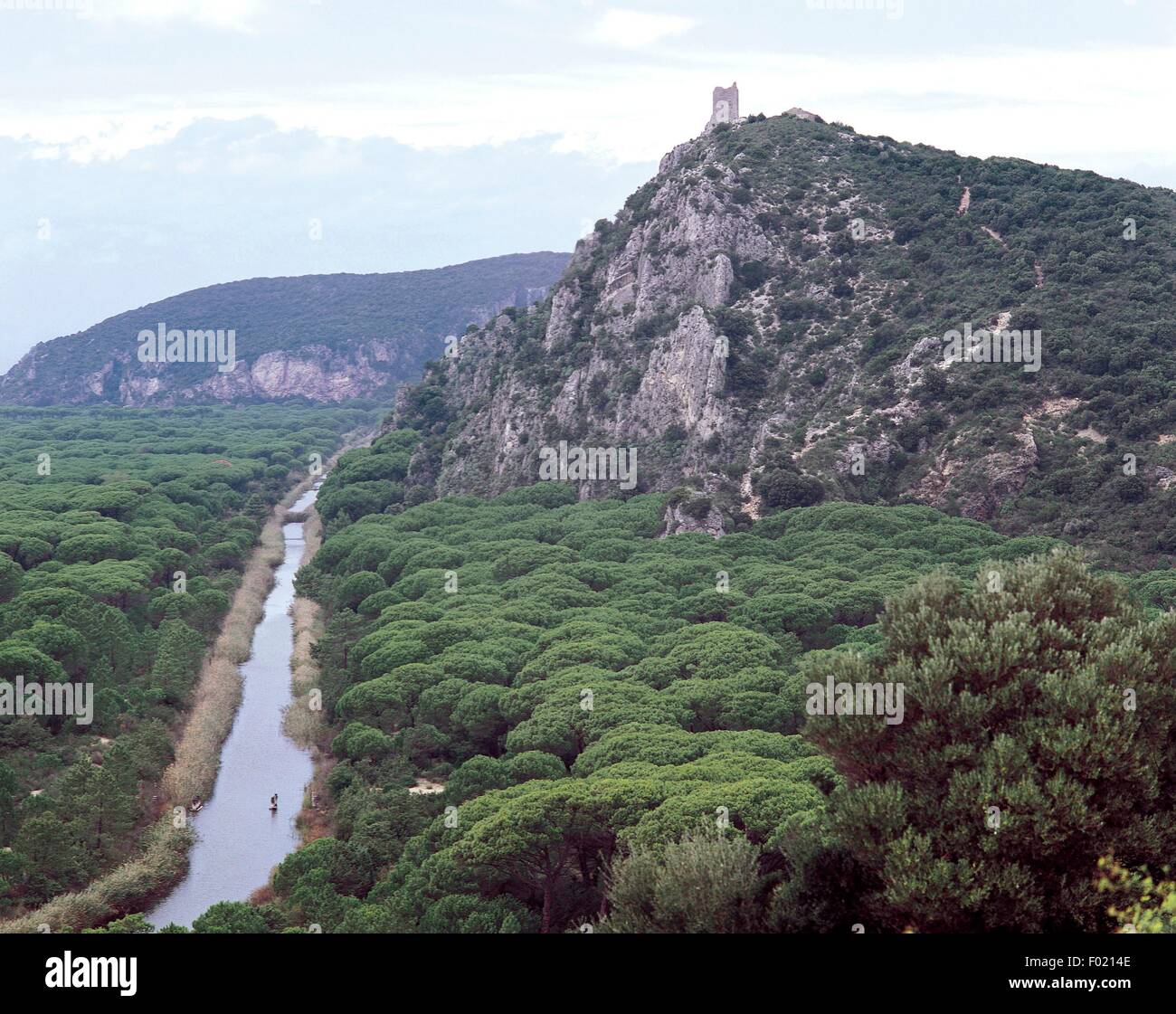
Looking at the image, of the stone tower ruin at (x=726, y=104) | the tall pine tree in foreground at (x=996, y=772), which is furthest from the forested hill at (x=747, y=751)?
the stone tower ruin at (x=726, y=104)

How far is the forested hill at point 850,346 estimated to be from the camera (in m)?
89.2

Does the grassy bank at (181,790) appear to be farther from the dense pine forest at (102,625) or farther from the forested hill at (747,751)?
the forested hill at (747,751)

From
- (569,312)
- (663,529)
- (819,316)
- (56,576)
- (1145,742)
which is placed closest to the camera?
(1145,742)

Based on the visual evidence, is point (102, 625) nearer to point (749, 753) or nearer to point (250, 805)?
point (250, 805)

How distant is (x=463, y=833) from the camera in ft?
135

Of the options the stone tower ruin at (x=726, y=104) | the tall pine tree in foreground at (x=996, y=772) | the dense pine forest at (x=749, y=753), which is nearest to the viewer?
the tall pine tree in foreground at (x=996, y=772)

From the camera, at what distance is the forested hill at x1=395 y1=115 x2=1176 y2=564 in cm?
8925

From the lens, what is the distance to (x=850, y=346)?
359ft

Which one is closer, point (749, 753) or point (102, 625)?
point (749, 753)

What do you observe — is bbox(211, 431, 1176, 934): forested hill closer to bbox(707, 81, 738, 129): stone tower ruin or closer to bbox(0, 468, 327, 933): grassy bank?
bbox(0, 468, 327, 933): grassy bank

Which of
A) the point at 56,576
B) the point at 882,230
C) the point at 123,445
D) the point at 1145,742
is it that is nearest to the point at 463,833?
the point at 1145,742

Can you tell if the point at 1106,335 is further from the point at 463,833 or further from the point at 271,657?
the point at 463,833

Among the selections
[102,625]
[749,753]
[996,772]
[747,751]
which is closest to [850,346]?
[102,625]
